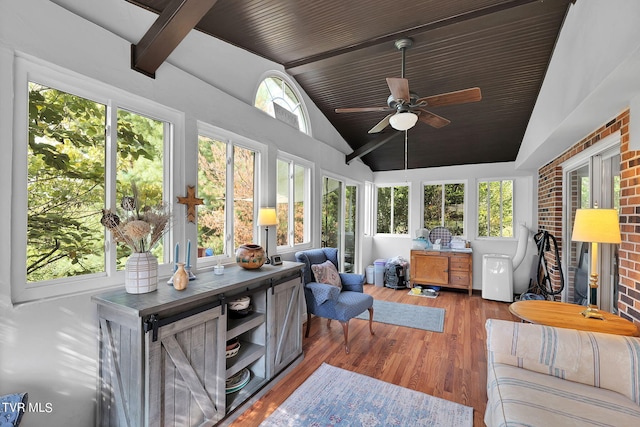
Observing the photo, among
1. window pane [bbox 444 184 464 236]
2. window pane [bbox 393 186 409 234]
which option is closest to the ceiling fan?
window pane [bbox 444 184 464 236]

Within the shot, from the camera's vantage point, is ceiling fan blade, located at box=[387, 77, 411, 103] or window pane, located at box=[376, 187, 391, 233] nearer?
ceiling fan blade, located at box=[387, 77, 411, 103]

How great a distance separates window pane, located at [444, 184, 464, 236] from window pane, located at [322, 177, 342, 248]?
217 centimetres

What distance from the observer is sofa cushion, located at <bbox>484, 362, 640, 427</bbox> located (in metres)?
1.33

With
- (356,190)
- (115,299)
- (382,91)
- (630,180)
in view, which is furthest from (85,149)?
(356,190)

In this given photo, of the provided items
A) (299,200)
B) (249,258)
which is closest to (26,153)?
(249,258)

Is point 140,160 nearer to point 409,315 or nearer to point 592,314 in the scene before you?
point 592,314

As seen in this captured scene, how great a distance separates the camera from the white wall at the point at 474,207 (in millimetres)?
4840

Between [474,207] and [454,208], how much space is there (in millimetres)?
336

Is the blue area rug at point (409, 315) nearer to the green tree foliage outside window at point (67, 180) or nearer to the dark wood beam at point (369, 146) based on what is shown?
the dark wood beam at point (369, 146)

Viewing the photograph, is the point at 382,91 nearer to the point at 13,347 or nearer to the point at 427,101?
the point at 427,101

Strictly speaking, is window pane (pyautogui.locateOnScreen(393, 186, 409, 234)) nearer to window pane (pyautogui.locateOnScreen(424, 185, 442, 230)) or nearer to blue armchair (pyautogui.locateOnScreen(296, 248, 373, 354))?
window pane (pyautogui.locateOnScreen(424, 185, 442, 230))

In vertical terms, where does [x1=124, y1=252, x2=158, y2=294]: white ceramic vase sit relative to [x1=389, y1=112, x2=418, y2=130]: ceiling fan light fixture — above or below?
below

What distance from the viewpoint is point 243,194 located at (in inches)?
113

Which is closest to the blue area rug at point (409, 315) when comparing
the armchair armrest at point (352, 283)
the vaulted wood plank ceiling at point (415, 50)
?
the armchair armrest at point (352, 283)
